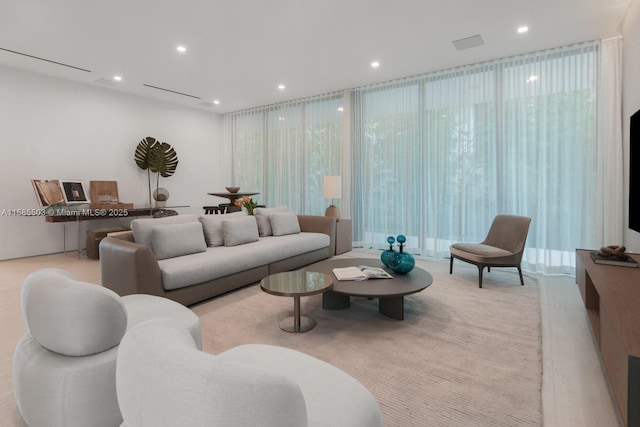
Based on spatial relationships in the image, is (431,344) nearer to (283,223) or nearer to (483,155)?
(283,223)

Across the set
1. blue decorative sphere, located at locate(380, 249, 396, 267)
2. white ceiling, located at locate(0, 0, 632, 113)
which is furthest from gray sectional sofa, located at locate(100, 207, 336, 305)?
white ceiling, located at locate(0, 0, 632, 113)

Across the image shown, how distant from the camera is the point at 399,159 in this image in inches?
216

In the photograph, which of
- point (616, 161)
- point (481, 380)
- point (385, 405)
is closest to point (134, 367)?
point (385, 405)

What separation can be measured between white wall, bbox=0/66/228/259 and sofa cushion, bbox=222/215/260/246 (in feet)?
11.2

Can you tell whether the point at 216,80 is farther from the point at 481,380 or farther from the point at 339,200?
the point at 481,380

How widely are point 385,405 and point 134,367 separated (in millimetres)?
1385

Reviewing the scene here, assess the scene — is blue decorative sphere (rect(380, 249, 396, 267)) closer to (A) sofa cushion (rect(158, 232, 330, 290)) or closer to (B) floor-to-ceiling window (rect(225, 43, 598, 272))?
(A) sofa cushion (rect(158, 232, 330, 290))

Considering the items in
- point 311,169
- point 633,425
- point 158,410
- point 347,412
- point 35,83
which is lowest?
point 633,425

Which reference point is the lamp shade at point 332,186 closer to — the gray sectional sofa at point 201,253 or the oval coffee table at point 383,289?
the gray sectional sofa at point 201,253

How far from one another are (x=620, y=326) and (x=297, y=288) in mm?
1803

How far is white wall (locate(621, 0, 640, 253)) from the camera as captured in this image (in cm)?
317

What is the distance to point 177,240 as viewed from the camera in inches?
133

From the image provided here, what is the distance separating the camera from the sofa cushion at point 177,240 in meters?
3.26

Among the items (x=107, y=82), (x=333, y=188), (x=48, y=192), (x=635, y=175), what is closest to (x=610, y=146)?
(x=635, y=175)
